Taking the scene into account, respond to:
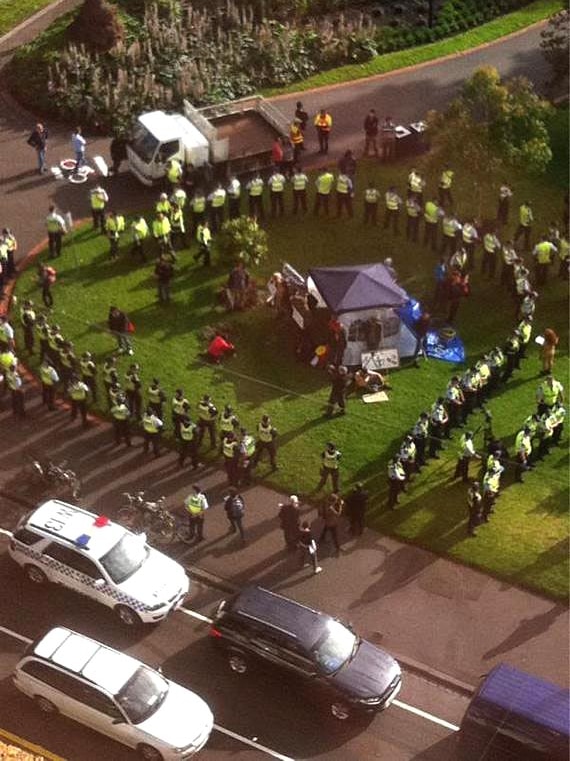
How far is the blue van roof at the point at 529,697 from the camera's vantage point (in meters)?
18.5

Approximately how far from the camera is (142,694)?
18.7m

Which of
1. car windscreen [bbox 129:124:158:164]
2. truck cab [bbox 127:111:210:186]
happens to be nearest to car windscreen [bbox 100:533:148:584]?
truck cab [bbox 127:111:210:186]

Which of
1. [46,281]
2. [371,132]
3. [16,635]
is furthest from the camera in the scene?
[371,132]

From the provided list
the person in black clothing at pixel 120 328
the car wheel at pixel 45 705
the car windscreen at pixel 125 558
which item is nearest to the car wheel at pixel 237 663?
the car windscreen at pixel 125 558

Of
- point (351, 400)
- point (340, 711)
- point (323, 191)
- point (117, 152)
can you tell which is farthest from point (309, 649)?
point (117, 152)

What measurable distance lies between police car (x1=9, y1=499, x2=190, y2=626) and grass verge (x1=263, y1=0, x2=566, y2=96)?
20671 millimetres

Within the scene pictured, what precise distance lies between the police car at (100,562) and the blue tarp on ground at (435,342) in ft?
30.5

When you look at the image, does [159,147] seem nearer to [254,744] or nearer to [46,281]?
[46,281]

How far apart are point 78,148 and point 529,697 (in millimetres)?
20843

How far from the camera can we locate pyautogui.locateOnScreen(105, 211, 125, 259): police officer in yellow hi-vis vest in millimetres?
29406

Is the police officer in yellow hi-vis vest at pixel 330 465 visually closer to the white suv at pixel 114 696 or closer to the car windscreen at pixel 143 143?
the white suv at pixel 114 696

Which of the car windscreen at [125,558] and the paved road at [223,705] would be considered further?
the car windscreen at [125,558]

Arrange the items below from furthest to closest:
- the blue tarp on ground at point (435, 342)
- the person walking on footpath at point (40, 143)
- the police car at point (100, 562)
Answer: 1. the person walking on footpath at point (40, 143)
2. the blue tarp on ground at point (435, 342)
3. the police car at point (100, 562)

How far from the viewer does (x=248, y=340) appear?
2789 centimetres
